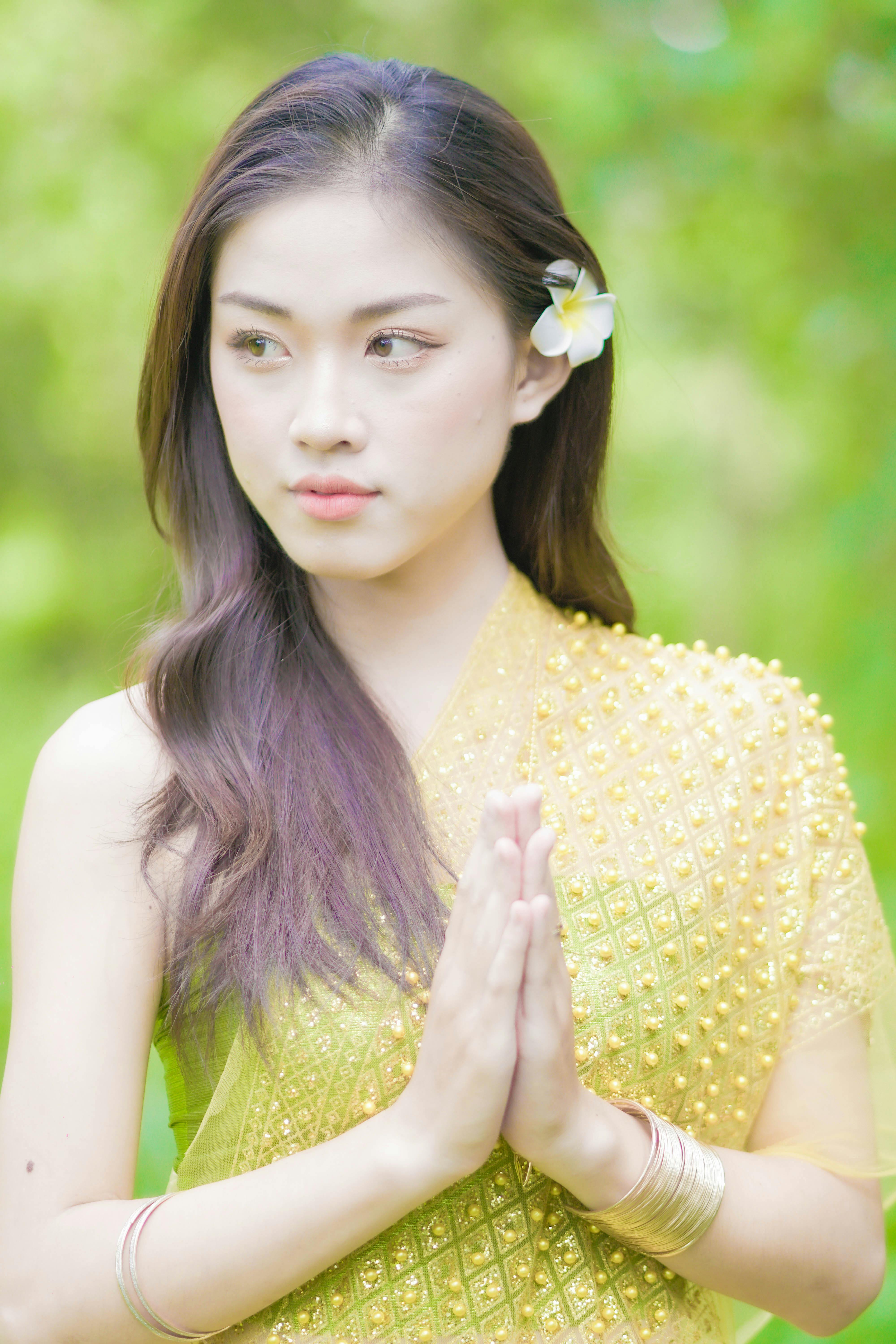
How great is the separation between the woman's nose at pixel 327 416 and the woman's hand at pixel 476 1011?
0.36 m

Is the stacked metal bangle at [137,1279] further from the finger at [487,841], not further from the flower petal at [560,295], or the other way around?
the flower petal at [560,295]

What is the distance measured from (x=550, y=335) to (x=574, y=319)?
0.16ft

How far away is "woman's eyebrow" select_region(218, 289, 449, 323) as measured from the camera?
1.19 meters

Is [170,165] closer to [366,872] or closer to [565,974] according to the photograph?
[366,872]

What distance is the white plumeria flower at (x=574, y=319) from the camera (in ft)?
A: 4.53

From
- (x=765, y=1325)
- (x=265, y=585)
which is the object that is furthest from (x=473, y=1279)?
(x=765, y=1325)

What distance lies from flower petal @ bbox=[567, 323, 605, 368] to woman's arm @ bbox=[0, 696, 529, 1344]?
56 cm

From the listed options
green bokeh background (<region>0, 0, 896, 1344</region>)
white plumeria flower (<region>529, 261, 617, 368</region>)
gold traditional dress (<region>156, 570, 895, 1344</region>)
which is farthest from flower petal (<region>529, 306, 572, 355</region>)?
green bokeh background (<region>0, 0, 896, 1344</region>)

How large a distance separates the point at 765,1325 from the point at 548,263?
165 centimetres

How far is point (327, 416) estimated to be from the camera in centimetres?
118

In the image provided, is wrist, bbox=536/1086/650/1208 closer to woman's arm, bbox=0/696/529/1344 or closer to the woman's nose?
woman's arm, bbox=0/696/529/1344

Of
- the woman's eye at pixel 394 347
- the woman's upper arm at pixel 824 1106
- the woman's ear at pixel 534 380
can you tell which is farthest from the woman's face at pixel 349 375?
the woman's upper arm at pixel 824 1106

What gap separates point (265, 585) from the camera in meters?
1.43

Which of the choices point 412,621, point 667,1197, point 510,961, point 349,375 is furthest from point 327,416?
point 667,1197
